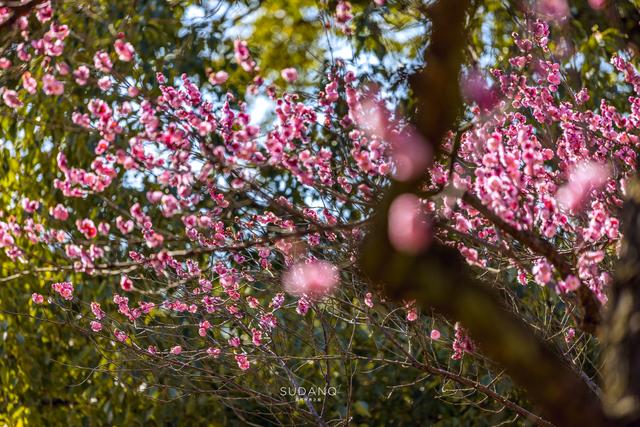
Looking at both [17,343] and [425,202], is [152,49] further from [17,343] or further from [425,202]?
[425,202]

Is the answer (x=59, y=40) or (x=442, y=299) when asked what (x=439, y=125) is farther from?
(x=59, y=40)

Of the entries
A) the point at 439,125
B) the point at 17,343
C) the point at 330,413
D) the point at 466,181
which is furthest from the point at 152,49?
the point at 439,125

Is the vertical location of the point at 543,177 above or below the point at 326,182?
below

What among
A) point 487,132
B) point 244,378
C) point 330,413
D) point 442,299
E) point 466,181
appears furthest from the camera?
point 330,413

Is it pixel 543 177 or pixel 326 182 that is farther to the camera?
pixel 326 182

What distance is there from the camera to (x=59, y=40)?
3.71m

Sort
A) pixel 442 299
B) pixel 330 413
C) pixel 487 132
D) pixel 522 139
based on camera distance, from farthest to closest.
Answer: pixel 330 413 < pixel 487 132 < pixel 522 139 < pixel 442 299

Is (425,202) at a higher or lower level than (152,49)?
lower

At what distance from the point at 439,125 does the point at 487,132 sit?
1.62 m

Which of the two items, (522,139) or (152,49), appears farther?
(152,49)

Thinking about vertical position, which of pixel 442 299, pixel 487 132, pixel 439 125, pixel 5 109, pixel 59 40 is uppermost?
pixel 5 109

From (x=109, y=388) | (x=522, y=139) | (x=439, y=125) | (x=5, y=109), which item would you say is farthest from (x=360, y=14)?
(x=439, y=125)

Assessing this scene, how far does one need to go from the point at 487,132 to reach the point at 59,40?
186 centimetres

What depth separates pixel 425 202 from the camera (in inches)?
119
